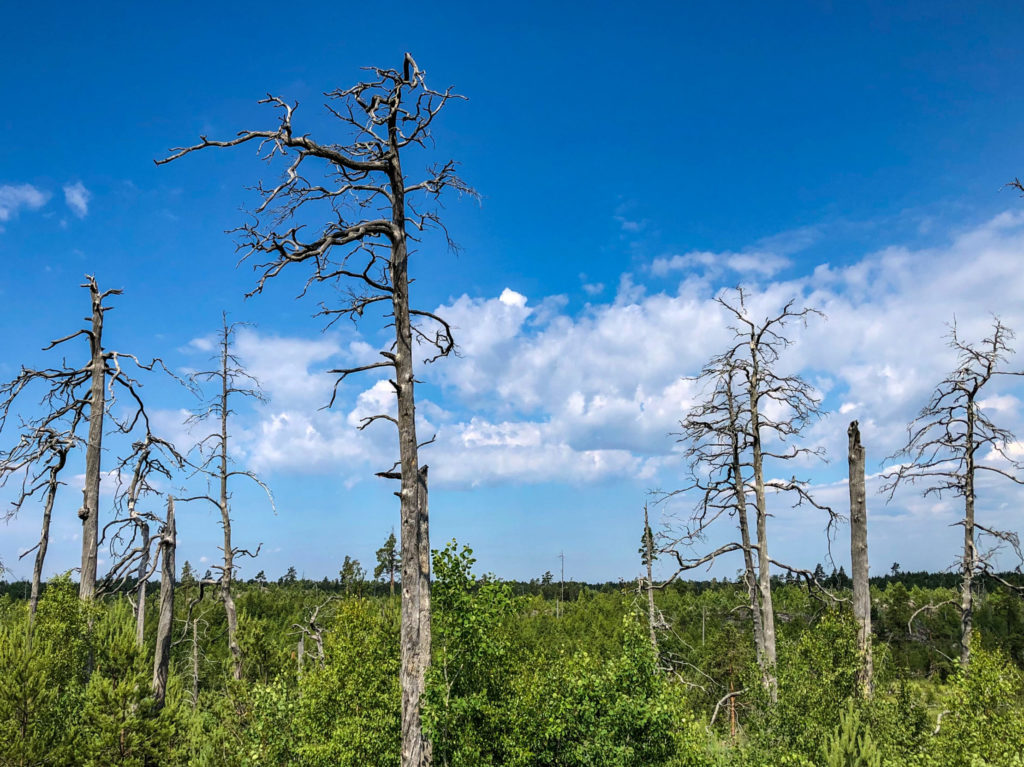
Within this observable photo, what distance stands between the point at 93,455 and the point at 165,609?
12.9 ft

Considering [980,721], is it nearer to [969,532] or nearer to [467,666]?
[467,666]

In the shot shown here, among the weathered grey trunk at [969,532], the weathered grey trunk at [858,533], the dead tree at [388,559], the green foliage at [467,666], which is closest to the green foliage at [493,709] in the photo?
the green foliage at [467,666]

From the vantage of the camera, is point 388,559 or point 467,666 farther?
point 388,559

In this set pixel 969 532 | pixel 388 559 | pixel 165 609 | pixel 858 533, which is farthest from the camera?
pixel 388 559

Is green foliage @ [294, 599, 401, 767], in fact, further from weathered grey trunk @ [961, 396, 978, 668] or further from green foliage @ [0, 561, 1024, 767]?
weathered grey trunk @ [961, 396, 978, 668]

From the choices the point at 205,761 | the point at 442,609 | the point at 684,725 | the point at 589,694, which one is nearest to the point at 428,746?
the point at 442,609

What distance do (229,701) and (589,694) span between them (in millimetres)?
10049

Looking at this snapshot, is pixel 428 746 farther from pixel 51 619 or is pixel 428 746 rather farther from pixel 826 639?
pixel 51 619

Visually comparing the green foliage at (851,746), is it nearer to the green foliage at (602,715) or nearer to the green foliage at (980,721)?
the green foliage at (980,721)

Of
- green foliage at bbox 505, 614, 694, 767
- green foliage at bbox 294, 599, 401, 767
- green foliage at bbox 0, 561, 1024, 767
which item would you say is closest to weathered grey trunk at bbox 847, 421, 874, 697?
green foliage at bbox 0, 561, 1024, 767

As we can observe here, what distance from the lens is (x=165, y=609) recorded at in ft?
47.5

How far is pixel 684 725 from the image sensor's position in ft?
38.0

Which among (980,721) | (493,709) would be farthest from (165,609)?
(980,721)

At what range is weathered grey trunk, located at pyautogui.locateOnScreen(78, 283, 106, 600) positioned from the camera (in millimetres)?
14625
